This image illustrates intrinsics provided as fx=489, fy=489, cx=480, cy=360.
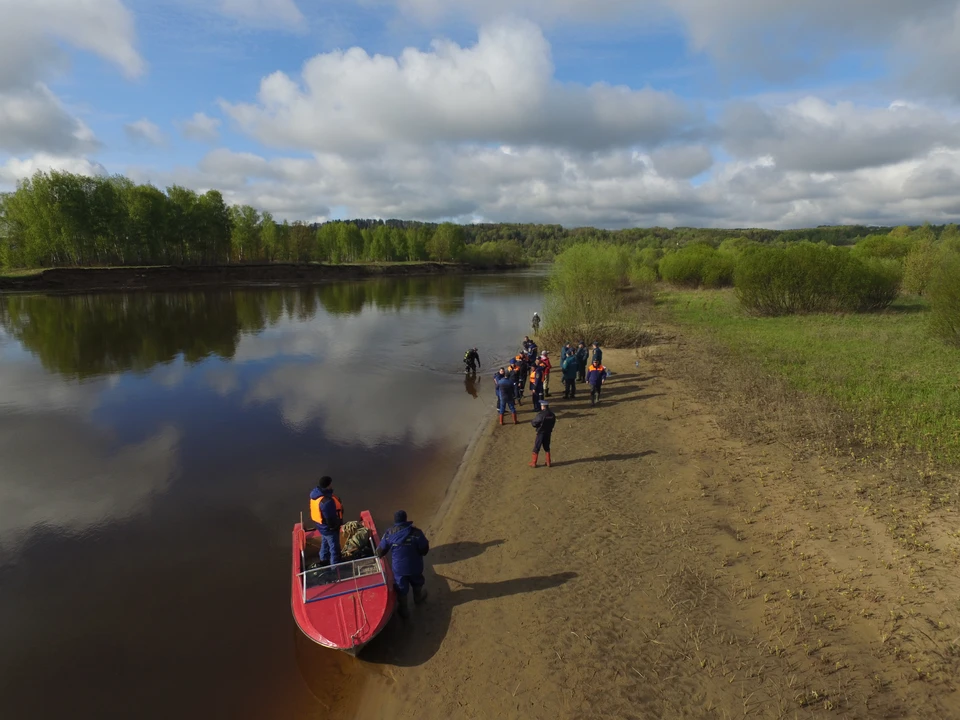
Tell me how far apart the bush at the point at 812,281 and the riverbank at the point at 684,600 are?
1276 inches

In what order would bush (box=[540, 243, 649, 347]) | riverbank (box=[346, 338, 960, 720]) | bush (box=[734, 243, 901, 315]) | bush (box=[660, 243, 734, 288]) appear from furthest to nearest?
bush (box=[660, 243, 734, 288]) < bush (box=[734, 243, 901, 315]) < bush (box=[540, 243, 649, 347]) < riverbank (box=[346, 338, 960, 720])

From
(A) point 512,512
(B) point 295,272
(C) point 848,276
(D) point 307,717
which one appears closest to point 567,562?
(A) point 512,512

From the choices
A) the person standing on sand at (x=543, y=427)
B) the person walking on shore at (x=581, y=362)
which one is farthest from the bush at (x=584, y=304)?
the person standing on sand at (x=543, y=427)

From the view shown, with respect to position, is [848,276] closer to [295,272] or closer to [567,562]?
[567,562]

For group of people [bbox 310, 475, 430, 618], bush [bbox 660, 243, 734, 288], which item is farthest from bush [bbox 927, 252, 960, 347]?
bush [bbox 660, 243, 734, 288]

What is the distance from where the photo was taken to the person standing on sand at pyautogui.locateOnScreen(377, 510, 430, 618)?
798 cm

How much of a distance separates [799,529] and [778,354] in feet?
58.1

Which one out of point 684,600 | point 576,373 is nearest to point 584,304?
point 576,373

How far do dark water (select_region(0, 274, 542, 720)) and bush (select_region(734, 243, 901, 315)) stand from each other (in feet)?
A: 75.0

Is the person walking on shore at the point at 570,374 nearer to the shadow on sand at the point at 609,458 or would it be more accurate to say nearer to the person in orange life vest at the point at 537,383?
the person in orange life vest at the point at 537,383

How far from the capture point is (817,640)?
22.7 feet

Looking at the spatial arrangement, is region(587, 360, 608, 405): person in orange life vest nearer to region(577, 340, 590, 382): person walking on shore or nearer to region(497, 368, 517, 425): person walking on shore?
region(577, 340, 590, 382): person walking on shore

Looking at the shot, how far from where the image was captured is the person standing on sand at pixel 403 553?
798 centimetres

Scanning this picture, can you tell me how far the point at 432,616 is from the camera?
8.20 meters
